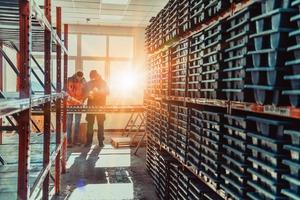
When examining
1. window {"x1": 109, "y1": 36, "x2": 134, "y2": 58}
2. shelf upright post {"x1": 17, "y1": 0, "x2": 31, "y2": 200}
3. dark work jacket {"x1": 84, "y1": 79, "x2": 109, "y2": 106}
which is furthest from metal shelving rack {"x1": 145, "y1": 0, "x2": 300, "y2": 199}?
window {"x1": 109, "y1": 36, "x2": 134, "y2": 58}

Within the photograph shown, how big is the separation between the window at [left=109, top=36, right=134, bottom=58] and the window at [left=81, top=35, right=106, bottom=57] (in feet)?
0.83

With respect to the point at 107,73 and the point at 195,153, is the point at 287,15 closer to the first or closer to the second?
the point at 195,153

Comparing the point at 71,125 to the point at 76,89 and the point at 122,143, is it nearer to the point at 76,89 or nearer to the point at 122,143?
the point at 76,89

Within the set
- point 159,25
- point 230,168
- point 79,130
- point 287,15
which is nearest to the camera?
point 287,15

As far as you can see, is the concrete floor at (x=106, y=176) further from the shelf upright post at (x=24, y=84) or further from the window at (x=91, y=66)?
the window at (x=91, y=66)

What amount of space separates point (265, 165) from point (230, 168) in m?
0.47

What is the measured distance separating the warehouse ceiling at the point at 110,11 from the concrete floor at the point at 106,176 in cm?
349

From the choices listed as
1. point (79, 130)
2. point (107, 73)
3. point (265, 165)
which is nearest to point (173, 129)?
point (265, 165)

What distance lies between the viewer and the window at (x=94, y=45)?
1097 cm

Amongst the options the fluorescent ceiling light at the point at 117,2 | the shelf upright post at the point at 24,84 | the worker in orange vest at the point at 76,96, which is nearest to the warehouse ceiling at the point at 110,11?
the fluorescent ceiling light at the point at 117,2

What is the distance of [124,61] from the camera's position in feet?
36.9

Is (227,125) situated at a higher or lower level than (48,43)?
lower

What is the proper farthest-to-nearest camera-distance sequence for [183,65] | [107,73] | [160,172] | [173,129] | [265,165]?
[107,73]
[160,172]
[173,129]
[183,65]
[265,165]

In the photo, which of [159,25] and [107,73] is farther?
[107,73]
